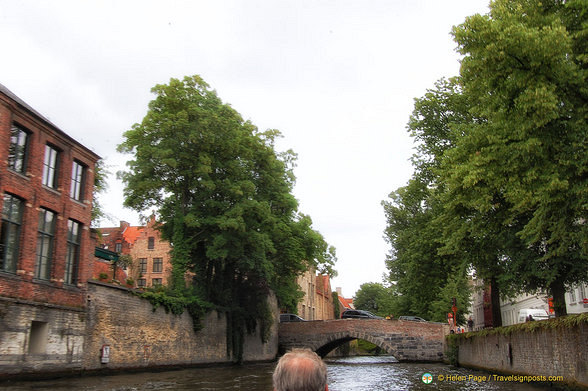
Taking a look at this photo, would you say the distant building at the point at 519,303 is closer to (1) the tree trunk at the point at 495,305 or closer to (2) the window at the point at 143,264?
(1) the tree trunk at the point at 495,305

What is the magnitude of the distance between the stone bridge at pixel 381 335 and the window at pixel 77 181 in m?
23.2

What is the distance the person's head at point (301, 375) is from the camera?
252 centimetres

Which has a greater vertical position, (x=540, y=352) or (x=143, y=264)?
(x=143, y=264)

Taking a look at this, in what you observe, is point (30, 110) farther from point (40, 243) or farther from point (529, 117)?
point (529, 117)

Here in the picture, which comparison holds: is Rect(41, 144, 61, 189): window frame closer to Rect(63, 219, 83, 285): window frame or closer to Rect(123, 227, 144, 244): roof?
Result: Rect(63, 219, 83, 285): window frame

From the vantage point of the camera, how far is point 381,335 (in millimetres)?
39719

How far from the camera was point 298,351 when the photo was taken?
271cm

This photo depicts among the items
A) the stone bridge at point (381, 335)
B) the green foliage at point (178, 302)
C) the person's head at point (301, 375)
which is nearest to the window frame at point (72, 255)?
the green foliage at point (178, 302)

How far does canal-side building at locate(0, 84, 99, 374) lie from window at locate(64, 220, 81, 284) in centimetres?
3

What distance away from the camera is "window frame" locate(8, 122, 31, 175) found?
55.5ft

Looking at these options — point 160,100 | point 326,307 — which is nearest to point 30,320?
point 160,100

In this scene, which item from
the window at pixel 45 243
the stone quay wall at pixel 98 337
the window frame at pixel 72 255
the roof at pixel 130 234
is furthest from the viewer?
the roof at pixel 130 234

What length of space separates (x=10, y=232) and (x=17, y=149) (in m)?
2.66

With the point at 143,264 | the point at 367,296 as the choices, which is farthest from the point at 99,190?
the point at 367,296
